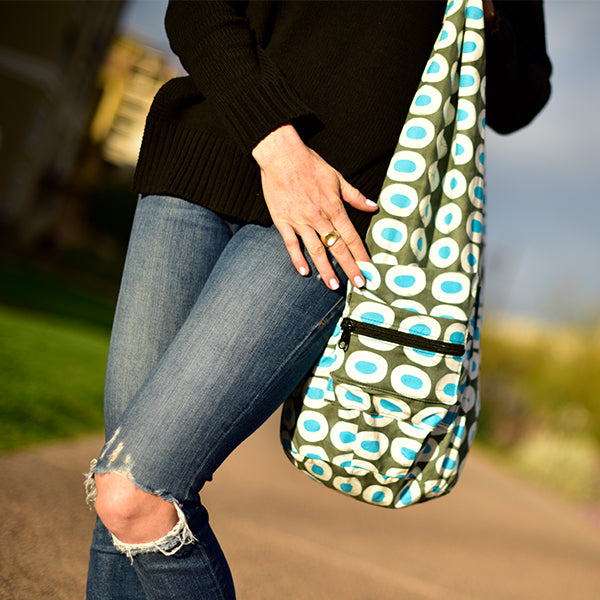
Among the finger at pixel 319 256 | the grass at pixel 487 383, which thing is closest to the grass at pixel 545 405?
the grass at pixel 487 383

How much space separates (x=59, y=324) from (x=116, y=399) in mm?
7724

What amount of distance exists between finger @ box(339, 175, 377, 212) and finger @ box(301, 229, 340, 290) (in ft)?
0.36

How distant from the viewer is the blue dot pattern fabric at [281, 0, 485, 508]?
49.1 inches

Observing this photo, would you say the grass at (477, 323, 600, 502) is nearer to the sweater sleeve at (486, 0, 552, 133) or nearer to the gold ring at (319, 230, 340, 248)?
the sweater sleeve at (486, 0, 552, 133)

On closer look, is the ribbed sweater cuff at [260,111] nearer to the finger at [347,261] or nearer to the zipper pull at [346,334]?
the finger at [347,261]

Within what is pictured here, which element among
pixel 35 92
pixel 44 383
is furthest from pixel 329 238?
pixel 35 92

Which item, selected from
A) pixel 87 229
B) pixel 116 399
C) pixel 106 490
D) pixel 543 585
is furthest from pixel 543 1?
pixel 87 229

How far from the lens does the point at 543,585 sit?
3.94 metres

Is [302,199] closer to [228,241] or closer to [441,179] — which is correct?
[228,241]

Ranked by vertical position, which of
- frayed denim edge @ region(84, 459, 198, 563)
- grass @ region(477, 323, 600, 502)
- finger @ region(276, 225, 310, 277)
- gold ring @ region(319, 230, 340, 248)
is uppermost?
gold ring @ region(319, 230, 340, 248)

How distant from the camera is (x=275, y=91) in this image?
1192 millimetres

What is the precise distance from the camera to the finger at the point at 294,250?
1167mm

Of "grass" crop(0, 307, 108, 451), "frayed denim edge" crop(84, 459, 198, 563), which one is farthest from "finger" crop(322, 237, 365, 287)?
"grass" crop(0, 307, 108, 451)

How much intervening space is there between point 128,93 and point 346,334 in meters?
44.7
